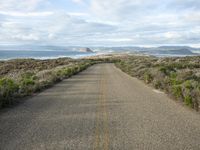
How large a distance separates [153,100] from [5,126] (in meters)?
8.13

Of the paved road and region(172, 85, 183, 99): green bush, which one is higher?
region(172, 85, 183, 99): green bush

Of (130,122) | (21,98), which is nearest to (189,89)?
(130,122)

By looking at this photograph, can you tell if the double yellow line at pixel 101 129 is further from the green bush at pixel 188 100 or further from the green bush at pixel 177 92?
the green bush at pixel 177 92

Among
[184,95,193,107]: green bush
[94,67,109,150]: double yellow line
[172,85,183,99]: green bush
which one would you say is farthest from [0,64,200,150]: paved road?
[172,85,183,99]: green bush

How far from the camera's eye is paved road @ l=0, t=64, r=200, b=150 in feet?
26.1

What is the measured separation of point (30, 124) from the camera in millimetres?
10227

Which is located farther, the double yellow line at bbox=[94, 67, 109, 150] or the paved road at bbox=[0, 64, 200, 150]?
the paved road at bbox=[0, 64, 200, 150]

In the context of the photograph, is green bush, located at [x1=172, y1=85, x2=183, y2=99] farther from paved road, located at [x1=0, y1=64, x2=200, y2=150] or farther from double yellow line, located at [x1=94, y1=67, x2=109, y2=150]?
double yellow line, located at [x1=94, y1=67, x2=109, y2=150]

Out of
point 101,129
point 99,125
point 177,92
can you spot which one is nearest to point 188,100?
point 177,92

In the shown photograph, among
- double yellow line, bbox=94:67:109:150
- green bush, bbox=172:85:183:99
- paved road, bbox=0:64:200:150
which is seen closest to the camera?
double yellow line, bbox=94:67:109:150

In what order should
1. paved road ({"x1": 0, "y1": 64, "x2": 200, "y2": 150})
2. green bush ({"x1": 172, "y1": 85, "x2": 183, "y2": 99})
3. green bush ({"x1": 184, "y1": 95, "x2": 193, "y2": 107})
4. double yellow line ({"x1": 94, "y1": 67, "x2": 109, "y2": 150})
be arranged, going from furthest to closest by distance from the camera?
green bush ({"x1": 172, "y1": 85, "x2": 183, "y2": 99}), green bush ({"x1": 184, "y1": 95, "x2": 193, "y2": 107}), paved road ({"x1": 0, "y1": 64, "x2": 200, "y2": 150}), double yellow line ({"x1": 94, "y1": 67, "x2": 109, "y2": 150})

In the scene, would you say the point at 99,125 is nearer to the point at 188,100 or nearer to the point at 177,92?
the point at 188,100

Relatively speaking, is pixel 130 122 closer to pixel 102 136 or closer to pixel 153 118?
pixel 153 118

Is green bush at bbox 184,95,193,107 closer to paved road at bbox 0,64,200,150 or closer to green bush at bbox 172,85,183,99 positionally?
paved road at bbox 0,64,200,150
